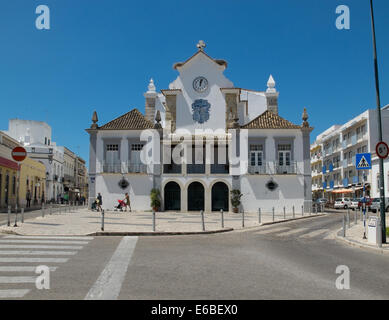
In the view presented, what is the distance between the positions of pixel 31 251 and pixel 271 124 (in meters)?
26.7

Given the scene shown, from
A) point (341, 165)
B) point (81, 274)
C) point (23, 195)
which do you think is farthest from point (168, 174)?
point (341, 165)

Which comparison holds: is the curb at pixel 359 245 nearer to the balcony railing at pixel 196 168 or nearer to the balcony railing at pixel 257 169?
the balcony railing at pixel 257 169

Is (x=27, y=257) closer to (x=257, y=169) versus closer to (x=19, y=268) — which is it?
(x=19, y=268)

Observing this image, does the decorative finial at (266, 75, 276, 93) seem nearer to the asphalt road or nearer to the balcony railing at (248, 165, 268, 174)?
the balcony railing at (248, 165, 268, 174)

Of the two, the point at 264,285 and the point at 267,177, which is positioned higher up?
the point at 267,177

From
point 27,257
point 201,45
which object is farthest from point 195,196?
point 27,257

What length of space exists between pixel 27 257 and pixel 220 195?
2541 centimetres

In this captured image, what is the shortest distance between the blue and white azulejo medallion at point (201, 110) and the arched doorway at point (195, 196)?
20.9 feet

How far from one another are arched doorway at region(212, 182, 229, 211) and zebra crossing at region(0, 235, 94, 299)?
2103 cm

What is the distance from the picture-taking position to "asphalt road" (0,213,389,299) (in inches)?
242

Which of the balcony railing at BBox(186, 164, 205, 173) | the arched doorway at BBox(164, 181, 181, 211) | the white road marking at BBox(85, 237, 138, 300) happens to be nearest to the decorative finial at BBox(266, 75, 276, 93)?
the balcony railing at BBox(186, 164, 205, 173)

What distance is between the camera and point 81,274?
739 centimetres

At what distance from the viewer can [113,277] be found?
282 inches
